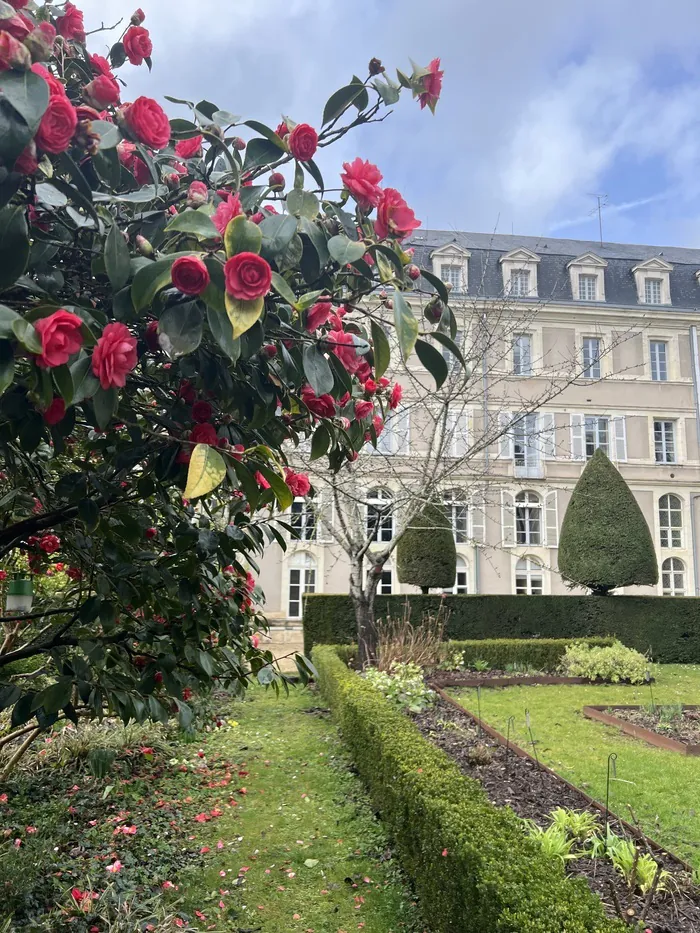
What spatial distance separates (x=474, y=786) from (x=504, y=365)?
659 inches

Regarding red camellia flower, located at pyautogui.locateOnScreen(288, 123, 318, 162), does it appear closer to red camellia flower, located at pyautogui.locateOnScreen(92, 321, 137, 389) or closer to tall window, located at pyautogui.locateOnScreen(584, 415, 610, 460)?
red camellia flower, located at pyautogui.locateOnScreen(92, 321, 137, 389)

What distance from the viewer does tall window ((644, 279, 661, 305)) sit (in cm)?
2227

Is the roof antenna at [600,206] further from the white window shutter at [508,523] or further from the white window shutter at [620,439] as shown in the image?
the white window shutter at [508,523]

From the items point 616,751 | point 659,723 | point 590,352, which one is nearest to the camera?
point 616,751

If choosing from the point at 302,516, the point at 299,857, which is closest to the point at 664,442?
the point at 302,516

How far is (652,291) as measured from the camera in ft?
73.4

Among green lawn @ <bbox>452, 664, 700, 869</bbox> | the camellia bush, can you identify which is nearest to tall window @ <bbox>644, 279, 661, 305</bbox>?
green lawn @ <bbox>452, 664, 700, 869</bbox>

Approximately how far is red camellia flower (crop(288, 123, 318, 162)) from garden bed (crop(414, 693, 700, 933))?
2813 mm

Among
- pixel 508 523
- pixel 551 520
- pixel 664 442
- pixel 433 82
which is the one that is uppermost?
pixel 664 442

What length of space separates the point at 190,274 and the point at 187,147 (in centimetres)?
72

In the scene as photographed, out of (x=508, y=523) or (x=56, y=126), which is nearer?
(x=56, y=126)

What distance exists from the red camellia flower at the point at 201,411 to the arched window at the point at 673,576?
839 inches

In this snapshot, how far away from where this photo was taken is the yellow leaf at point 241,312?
0.96 metres

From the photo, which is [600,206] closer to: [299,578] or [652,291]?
[652,291]
